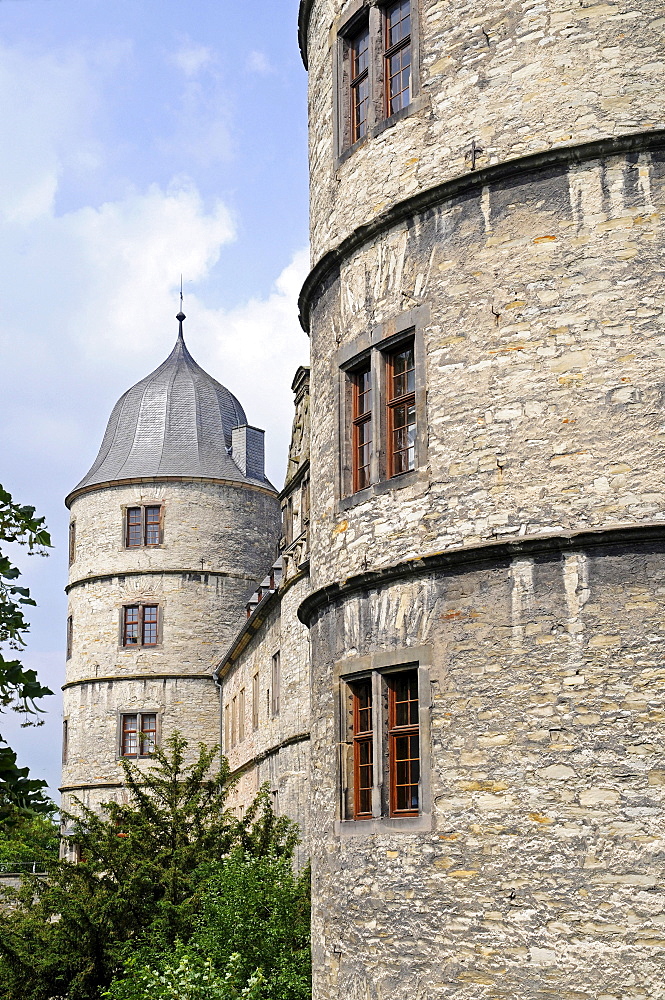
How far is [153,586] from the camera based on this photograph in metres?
35.8

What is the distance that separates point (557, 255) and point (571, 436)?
1.51m

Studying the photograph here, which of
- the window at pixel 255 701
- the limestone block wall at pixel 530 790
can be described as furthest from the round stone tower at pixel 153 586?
the limestone block wall at pixel 530 790

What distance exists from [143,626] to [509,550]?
1051 inches

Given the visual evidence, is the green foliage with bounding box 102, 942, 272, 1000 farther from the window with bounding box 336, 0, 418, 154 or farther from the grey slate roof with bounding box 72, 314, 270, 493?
the grey slate roof with bounding box 72, 314, 270, 493

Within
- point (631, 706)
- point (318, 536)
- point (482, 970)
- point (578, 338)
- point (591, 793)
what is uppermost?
point (578, 338)

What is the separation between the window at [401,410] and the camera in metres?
11.5

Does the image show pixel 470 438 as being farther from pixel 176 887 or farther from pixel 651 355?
pixel 176 887

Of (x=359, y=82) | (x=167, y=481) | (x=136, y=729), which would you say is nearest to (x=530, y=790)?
(x=359, y=82)

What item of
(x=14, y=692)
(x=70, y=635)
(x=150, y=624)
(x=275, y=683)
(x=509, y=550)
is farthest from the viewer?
(x=70, y=635)

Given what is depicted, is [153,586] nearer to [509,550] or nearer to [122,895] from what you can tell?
[122,895]

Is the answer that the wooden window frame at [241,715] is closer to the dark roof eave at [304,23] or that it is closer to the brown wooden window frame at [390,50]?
the dark roof eave at [304,23]

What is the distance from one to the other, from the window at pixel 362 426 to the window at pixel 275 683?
1210cm

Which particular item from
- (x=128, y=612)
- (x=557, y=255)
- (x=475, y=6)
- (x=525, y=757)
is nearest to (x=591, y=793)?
(x=525, y=757)

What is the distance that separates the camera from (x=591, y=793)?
9.46 m
